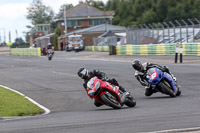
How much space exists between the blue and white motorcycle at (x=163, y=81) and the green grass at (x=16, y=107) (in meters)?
3.24

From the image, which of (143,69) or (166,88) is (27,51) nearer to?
(143,69)

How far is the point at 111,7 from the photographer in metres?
140

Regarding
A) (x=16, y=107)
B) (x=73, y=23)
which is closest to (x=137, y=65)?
(x=16, y=107)

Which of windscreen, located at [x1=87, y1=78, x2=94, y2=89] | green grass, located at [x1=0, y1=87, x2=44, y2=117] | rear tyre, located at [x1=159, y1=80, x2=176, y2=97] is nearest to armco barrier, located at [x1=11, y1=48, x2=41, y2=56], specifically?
green grass, located at [x1=0, y1=87, x2=44, y2=117]

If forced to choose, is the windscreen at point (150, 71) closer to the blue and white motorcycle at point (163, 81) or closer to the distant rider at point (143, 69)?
the blue and white motorcycle at point (163, 81)

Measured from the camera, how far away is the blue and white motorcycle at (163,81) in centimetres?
1253

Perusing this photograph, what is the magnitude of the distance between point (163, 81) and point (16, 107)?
418cm

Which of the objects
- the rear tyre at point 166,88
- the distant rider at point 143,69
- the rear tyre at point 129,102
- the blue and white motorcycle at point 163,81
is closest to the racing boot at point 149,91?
the distant rider at point 143,69

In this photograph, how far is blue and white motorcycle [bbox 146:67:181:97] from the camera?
12.5 metres

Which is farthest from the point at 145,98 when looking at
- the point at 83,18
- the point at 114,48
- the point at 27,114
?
the point at 83,18

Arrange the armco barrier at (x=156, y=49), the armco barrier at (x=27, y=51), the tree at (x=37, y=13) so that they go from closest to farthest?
the armco barrier at (x=156, y=49) < the armco barrier at (x=27, y=51) < the tree at (x=37, y=13)

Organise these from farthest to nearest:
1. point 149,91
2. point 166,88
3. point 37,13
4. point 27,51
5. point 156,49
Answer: point 37,13
point 27,51
point 156,49
point 149,91
point 166,88

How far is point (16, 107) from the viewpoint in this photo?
1259 cm

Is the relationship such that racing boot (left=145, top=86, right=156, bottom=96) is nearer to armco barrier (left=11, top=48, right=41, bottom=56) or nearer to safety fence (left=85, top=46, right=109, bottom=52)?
safety fence (left=85, top=46, right=109, bottom=52)
